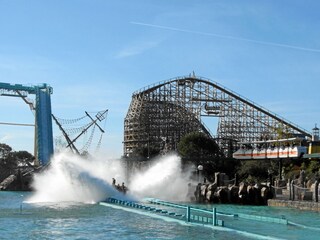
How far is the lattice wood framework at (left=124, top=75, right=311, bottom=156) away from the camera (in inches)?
3049

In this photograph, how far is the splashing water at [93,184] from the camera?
41.2m

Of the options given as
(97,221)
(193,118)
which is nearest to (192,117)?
(193,118)

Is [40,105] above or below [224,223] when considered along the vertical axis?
above

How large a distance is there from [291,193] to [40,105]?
5051cm

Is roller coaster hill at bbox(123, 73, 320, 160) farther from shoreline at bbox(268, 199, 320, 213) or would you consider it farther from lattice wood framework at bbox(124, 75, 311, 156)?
shoreline at bbox(268, 199, 320, 213)

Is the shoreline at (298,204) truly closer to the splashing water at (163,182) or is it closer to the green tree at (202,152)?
the splashing water at (163,182)

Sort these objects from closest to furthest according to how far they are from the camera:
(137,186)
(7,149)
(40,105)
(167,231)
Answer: (167,231), (137,186), (40,105), (7,149)

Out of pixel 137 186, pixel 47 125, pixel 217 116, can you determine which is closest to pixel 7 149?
pixel 47 125

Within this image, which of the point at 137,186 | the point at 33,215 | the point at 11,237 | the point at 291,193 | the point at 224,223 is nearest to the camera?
the point at 11,237

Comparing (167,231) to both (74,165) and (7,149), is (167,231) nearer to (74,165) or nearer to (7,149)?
(74,165)

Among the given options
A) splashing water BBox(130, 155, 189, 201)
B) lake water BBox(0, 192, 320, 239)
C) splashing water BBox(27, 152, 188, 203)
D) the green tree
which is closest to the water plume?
splashing water BBox(27, 152, 188, 203)

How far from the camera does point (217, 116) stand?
78.5 metres

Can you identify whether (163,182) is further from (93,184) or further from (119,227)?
(119,227)

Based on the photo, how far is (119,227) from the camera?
76.9 feet
